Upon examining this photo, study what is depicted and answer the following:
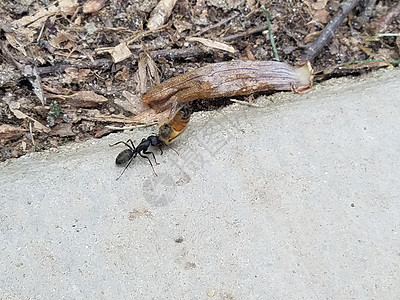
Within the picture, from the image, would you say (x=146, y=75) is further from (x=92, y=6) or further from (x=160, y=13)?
(x=92, y=6)

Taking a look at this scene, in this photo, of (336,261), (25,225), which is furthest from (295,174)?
(25,225)

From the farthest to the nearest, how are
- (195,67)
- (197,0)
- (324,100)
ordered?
(197,0), (195,67), (324,100)

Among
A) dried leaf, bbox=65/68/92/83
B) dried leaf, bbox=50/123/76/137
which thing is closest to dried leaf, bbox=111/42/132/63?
dried leaf, bbox=65/68/92/83

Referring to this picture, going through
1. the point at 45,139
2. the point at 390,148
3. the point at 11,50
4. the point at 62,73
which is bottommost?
the point at 390,148

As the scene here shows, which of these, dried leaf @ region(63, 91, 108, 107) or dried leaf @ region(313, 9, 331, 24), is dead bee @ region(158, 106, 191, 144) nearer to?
dried leaf @ region(63, 91, 108, 107)

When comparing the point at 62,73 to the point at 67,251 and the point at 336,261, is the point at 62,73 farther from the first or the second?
the point at 336,261

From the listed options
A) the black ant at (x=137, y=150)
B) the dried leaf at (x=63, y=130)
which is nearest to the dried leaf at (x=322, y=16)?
the black ant at (x=137, y=150)

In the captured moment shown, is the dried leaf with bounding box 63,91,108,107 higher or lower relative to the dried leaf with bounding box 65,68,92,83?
lower

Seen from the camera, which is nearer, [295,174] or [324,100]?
[295,174]
